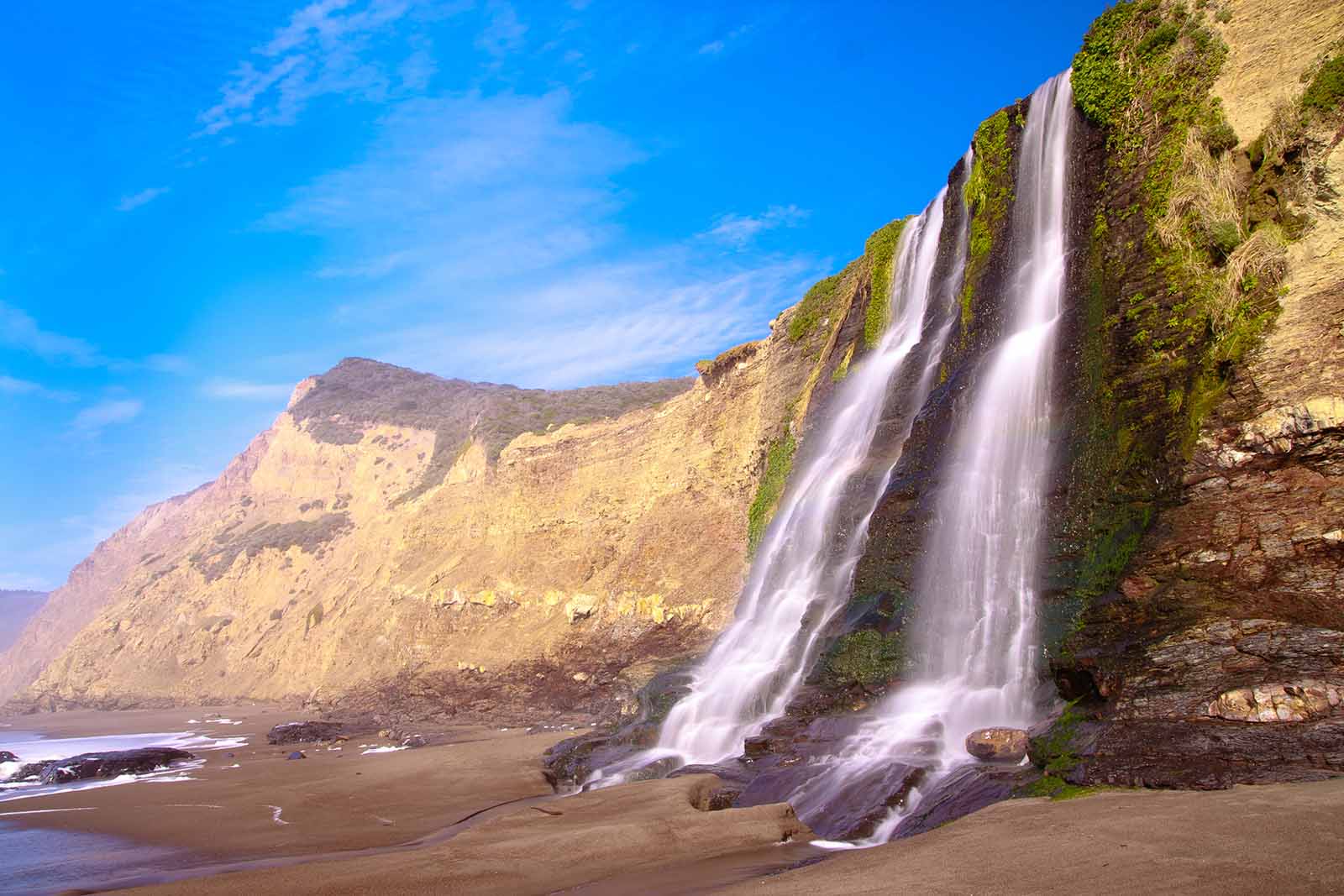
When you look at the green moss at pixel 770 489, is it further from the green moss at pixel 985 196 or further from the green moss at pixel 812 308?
the green moss at pixel 985 196

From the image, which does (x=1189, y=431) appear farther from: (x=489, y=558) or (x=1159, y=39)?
(x=489, y=558)

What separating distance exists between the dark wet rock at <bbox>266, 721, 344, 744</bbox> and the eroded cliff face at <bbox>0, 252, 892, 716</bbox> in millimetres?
3516

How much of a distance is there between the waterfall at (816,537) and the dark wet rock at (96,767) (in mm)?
13653

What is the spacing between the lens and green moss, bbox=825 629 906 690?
40.8ft

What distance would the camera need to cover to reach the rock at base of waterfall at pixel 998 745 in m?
9.07

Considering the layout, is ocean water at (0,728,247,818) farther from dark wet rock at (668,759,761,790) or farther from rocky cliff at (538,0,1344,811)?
dark wet rock at (668,759,761,790)

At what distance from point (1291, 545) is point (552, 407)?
162 ft

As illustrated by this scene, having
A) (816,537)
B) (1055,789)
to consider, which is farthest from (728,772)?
(816,537)

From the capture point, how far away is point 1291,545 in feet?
27.8

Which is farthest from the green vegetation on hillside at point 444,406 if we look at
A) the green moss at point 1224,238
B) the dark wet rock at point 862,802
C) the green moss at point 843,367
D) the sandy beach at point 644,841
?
the dark wet rock at point 862,802

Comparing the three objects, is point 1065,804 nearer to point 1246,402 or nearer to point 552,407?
point 1246,402

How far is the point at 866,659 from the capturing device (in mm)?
12789

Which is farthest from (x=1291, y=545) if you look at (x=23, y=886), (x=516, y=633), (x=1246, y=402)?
(x=516, y=633)

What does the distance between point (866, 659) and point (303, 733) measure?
1917 cm
